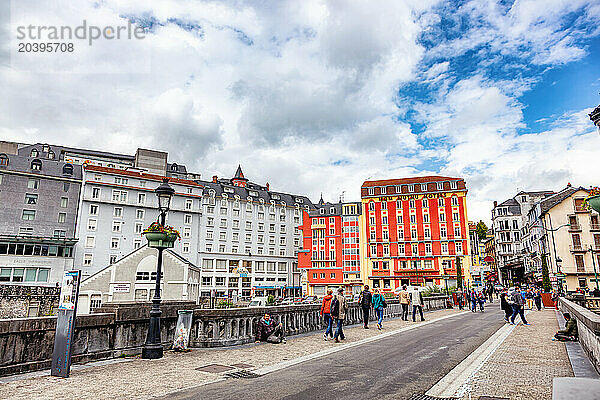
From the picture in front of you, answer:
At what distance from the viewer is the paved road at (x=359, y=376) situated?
671 centimetres

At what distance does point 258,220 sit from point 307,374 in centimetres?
6902

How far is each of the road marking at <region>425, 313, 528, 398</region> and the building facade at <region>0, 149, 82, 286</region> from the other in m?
56.9

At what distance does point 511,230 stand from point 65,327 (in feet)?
330

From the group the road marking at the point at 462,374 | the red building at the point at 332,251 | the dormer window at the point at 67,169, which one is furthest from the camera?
the red building at the point at 332,251

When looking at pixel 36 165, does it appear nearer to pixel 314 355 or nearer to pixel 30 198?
pixel 30 198

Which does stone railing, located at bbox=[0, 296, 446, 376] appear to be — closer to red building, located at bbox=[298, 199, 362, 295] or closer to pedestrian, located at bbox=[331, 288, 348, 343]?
pedestrian, located at bbox=[331, 288, 348, 343]

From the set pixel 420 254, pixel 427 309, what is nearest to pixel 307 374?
pixel 427 309

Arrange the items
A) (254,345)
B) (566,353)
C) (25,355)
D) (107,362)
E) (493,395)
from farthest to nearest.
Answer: (254,345), (566,353), (107,362), (25,355), (493,395)

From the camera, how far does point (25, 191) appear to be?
56.8 metres

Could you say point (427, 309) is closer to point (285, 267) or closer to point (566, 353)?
point (566, 353)

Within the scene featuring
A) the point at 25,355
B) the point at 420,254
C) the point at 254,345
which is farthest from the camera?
the point at 420,254

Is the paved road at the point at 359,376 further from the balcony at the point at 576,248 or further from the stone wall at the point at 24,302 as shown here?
the balcony at the point at 576,248

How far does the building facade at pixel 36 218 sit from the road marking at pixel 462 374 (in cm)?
5689

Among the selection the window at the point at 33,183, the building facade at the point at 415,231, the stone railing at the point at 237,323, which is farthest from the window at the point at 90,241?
the stone railing at the point at 237,323
